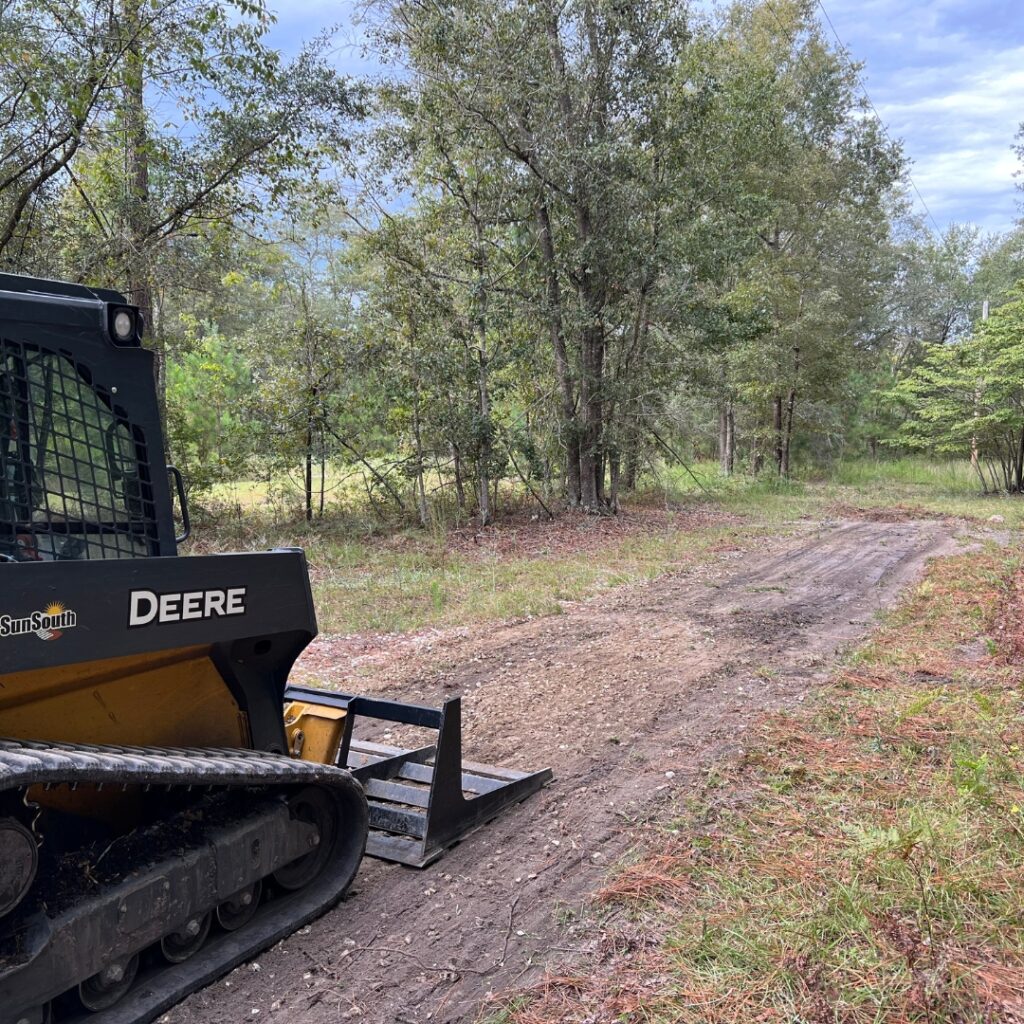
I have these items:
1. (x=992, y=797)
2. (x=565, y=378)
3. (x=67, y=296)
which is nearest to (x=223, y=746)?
(x=67, y=296)

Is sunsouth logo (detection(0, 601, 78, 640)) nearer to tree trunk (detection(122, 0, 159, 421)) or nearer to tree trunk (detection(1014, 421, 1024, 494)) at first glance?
tree trunk (detection(122, 0, 159, 421))

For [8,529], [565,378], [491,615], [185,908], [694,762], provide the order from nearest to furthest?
[8,529]
[185,908]
[694,762]
[491,615]
[565,378]

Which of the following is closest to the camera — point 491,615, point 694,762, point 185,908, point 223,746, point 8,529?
point 8,529

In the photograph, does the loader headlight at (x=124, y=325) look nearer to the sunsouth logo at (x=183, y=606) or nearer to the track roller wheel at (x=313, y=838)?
the sunsouth logo at (x=183, y=606)

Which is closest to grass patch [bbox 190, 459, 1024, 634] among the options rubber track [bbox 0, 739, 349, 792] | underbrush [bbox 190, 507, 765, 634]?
underbrush [bbox 190, 507, 765, 634]

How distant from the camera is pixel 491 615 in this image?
8.66 meters

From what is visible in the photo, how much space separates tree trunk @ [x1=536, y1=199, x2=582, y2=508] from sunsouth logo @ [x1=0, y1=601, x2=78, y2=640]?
13005 millimetres

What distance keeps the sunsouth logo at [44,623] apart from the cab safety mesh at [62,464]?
202 mm

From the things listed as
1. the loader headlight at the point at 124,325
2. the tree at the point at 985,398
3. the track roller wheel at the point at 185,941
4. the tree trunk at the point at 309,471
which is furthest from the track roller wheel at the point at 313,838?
the tree at the point at 985,398

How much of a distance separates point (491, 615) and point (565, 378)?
7885mm

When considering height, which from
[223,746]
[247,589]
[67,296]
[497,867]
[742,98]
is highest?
[742,98]

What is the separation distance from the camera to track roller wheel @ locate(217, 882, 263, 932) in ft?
9.84

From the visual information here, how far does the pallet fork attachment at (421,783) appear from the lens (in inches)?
148

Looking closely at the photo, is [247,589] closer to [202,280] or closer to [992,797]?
[992,797]
